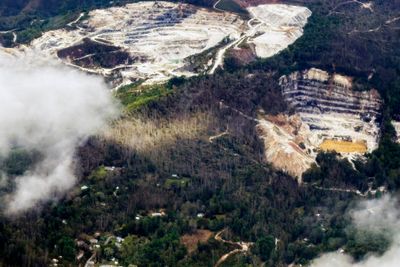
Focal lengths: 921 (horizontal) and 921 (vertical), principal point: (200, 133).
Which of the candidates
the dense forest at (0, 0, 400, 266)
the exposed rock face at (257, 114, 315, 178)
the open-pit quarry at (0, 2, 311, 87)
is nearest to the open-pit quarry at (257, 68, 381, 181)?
the exposed rock face at (257, 114, 315, 178)

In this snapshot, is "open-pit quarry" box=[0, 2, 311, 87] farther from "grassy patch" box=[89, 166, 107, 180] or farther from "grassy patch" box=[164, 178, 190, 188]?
"grassy patch" box=[164, 178, 190, 188]

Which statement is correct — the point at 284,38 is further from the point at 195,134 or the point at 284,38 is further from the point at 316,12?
the point at 195,134

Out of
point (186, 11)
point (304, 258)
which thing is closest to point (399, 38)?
point (186, 11)

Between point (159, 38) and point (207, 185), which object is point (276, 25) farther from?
point (207, 185)

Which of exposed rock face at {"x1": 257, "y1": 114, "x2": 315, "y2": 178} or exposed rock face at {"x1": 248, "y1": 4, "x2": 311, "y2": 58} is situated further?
exposed rock face at {"x1": 248, "y1": 4, "x2": 311, "y2": 58}

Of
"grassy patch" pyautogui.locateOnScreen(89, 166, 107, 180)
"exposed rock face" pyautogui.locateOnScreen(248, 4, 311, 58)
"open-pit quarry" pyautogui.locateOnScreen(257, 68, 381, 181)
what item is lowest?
"open-pit quarry" pyautogui.locateOnScreen(257, 68, 381, 181)

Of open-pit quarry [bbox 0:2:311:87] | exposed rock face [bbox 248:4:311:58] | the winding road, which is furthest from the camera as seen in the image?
exposed rock face [bbox 248:4:311:58]

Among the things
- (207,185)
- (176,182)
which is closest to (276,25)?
(207,185)
